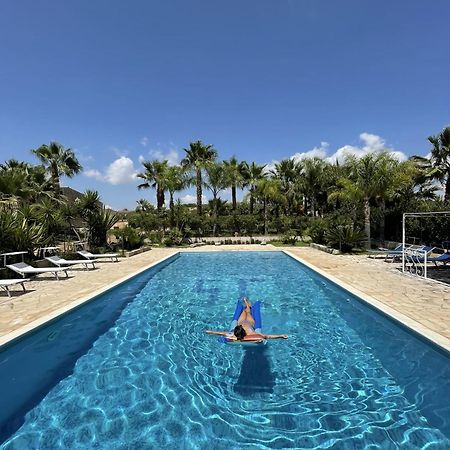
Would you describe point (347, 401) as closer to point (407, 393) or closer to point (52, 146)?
point (407, 393)

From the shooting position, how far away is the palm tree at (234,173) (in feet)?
109

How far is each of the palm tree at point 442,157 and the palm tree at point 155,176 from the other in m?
23.7

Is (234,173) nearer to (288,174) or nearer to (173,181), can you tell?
(288,174)


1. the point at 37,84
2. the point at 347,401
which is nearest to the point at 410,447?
the point at 347,401

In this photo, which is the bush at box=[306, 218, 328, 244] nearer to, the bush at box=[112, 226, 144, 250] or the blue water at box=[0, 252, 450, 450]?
the bush at box=[112, 226, 144, 250]

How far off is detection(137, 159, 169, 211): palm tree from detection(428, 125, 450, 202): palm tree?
77.7 feet

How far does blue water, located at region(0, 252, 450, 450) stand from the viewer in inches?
140

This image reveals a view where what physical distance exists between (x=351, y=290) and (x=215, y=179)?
2455 centimetres

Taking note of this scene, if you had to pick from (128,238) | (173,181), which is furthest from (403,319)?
(173,181)

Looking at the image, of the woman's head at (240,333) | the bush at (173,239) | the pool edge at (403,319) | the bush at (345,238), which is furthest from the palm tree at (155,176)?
the woman's head at (240,333)

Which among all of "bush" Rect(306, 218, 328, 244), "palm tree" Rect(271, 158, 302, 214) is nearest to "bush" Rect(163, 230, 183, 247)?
"bush" Rect(306, 218, 328, 244)

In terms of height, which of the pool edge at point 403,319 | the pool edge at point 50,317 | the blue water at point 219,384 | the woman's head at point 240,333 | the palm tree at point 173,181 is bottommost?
the blue water at point 219,384

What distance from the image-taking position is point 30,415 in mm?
3910

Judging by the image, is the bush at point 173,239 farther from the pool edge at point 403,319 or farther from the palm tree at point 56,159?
the pool edge at point 403,319
